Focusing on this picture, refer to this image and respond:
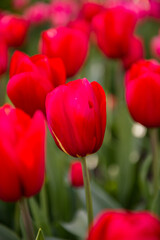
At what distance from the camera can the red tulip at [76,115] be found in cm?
41

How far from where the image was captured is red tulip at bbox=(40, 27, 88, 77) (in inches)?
26.3

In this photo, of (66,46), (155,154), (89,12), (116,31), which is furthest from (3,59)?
(89,12)

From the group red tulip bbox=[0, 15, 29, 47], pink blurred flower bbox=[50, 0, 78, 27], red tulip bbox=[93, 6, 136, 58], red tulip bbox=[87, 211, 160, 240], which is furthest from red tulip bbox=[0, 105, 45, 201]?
pink blurred flower bbox=[50, 0, 78, 27]

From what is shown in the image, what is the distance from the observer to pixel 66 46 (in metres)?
0.68

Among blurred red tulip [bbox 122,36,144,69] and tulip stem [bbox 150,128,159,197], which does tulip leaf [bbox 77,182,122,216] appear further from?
blurred red tulip [bbox 122,36,144,69]

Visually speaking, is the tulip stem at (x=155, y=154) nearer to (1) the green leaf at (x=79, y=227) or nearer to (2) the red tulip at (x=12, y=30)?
(1) the green leaf at (x=79, y=227)

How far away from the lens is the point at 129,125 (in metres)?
0.98

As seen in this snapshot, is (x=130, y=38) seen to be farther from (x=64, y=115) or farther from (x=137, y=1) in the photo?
(x=137, y=1)

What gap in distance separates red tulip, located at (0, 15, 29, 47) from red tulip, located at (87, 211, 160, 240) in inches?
34.2

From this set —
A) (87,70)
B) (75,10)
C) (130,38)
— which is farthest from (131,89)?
(75,10)

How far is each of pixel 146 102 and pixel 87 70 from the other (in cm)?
78

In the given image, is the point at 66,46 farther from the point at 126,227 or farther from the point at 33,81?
the point at 126,227

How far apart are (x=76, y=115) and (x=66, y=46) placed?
0.98ft

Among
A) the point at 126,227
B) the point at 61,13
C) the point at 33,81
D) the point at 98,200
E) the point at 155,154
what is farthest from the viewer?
the point at 61,13
